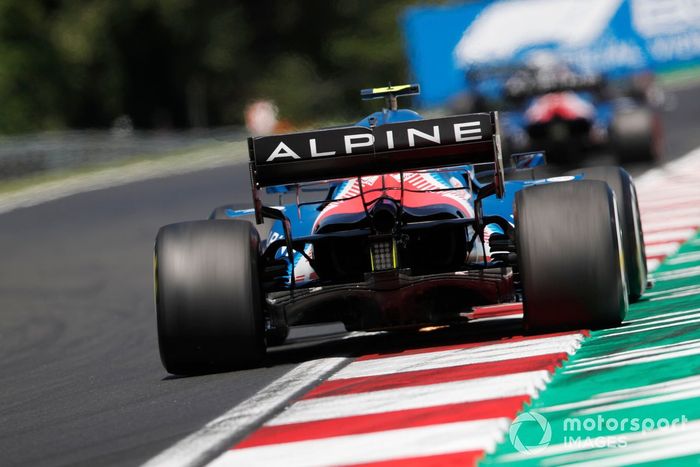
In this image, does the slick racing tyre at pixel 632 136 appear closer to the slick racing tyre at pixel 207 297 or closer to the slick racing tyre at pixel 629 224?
the slick racing tyre at pixel 629 224

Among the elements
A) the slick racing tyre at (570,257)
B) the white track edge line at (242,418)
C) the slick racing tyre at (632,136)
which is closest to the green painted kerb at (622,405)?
the slick racing tyre at (570,257)

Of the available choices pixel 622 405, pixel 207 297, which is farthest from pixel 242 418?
pixel 622 405

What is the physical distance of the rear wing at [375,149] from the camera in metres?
7.39

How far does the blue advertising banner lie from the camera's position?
4088 cm

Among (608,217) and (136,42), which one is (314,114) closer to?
(136,42)

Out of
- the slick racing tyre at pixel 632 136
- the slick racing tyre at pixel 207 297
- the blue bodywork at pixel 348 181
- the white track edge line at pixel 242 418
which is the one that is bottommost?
the white track edge line at pixel 242 418

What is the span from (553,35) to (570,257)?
3592cm

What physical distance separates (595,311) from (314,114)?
47149 mm

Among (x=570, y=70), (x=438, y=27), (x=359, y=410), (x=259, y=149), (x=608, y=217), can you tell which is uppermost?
(x=438, y=27)

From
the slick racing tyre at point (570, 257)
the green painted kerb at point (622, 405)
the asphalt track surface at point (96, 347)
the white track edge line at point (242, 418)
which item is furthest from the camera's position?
the slick racing tyre at point (570, 257)

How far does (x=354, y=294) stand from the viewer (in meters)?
7.80

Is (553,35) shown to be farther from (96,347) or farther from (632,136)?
(96,347)

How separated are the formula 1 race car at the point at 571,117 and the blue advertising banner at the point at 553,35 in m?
17.5

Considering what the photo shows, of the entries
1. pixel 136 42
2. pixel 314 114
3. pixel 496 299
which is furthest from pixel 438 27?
pixel 496 299
